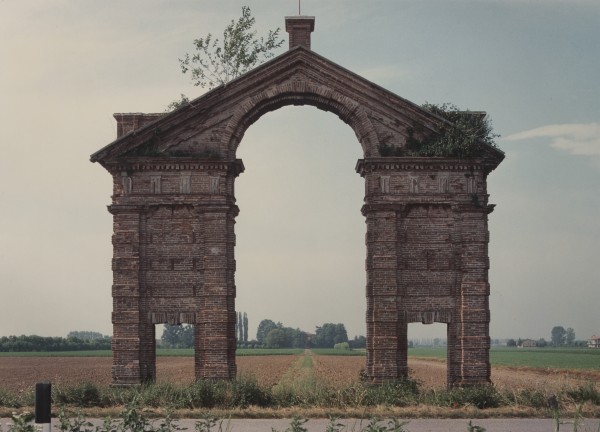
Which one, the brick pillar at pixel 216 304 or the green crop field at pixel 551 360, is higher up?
the brick pillar at pixel 216 304

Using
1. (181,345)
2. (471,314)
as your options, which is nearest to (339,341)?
(181,345)

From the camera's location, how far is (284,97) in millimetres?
21109

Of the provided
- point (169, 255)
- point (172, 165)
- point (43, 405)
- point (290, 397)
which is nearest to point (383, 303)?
point (290, 397)

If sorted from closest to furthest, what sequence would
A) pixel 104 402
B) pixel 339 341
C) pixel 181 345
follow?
pixel 104 402 → pixel 181 345 → pixel 339 341

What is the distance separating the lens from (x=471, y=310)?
20344 millimetres

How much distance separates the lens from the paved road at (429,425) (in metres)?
14.7

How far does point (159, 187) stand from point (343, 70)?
5881 millimetres

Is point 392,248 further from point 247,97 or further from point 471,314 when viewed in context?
point 247,97

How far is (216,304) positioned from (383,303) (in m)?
4.41

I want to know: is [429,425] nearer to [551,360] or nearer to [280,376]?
[280,376]

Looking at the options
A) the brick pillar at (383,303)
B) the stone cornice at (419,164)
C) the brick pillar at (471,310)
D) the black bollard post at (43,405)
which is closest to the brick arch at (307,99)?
the stone cornice at (419,164)

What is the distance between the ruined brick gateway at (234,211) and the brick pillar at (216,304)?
29 mm

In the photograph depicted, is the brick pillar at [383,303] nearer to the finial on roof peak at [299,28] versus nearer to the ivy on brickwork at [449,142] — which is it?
the ivy on brickwork at [449,142]

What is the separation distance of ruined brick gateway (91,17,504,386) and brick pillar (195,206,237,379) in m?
0.03
